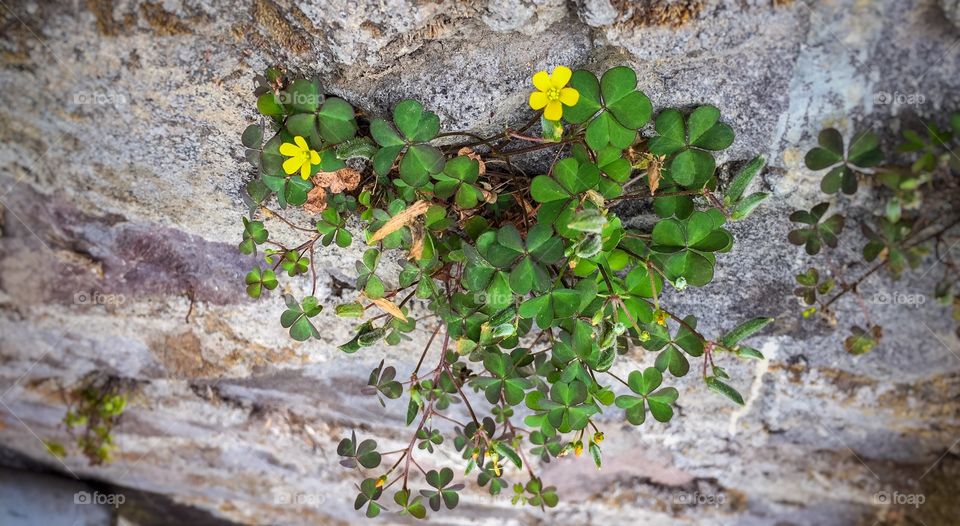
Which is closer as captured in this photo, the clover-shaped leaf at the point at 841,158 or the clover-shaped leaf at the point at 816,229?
the clover-shaped leaf at the point at 841,158

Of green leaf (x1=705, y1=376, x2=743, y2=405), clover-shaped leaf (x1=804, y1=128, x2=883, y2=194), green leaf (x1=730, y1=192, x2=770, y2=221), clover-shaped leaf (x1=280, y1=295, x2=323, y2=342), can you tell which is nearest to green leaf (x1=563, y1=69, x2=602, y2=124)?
green leaf (x1=730, y1=192, x2=770, y2=221)

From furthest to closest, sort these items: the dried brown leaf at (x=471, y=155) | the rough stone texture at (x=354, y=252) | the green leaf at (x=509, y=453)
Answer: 1. the green leaf at (x=509, y=453)
2. the dried brown leaf at (x=471, y=155)
3. the rough stone texture at (x=354, y=252)

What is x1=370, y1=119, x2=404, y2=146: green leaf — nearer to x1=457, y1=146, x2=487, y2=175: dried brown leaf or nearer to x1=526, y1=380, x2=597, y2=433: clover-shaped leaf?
x1=457, y1=146, x2=487, y2=175: dried brown leaf

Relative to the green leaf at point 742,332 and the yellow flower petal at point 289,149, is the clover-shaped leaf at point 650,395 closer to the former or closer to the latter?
the green leaf at point 742,332

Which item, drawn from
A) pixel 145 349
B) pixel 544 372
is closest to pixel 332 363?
pixel 145 349

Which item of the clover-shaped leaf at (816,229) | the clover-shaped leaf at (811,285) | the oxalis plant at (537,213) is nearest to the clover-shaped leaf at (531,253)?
the oxalis plant at (537,213)

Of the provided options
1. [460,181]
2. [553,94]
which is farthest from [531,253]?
[553,94]

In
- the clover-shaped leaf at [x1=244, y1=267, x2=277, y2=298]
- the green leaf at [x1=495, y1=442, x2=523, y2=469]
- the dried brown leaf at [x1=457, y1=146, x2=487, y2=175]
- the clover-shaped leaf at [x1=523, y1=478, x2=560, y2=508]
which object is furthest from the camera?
the clover-shaped leaf at [x1=523, y1=478, x2=560, y2=508]
